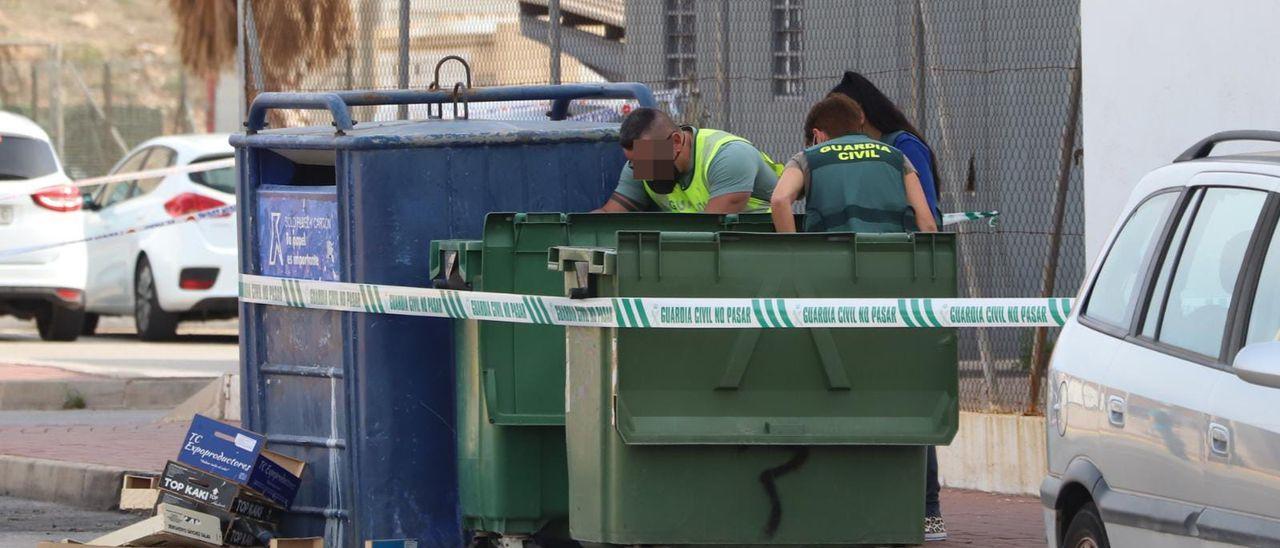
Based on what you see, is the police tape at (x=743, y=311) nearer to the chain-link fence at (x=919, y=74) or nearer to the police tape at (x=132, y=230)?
the chain-link fence at (x=919, y=74)

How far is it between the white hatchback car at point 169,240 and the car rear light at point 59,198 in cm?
39

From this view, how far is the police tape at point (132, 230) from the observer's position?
17219 millimetres

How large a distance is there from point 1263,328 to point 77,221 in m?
14.2

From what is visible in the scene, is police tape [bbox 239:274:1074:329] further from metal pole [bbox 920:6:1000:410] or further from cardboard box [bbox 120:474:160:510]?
metal pole [bbox 920:6:1000:410]

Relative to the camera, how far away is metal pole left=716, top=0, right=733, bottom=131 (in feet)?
36.8

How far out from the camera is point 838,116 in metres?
7.90

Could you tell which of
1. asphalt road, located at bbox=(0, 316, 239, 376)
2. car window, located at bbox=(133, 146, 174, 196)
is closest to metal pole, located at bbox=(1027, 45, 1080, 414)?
asphalt road, located at bbox=(0, 316, 239, 376)

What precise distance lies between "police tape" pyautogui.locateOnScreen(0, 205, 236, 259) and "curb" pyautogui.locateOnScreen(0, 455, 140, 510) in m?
6.36

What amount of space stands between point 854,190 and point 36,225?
11688 mm

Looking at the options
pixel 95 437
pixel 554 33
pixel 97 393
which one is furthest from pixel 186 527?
pixel 97 393

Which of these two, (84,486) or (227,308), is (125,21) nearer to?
(227,308)

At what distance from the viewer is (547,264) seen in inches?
278

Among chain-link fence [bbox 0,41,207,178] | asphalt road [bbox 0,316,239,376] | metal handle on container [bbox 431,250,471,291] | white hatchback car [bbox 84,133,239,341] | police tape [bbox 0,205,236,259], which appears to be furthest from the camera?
chain-link fence [bbox 0,41,207,178]

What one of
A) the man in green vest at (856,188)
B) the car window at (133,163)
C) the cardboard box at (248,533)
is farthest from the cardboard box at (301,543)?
the car window at (133,163)
